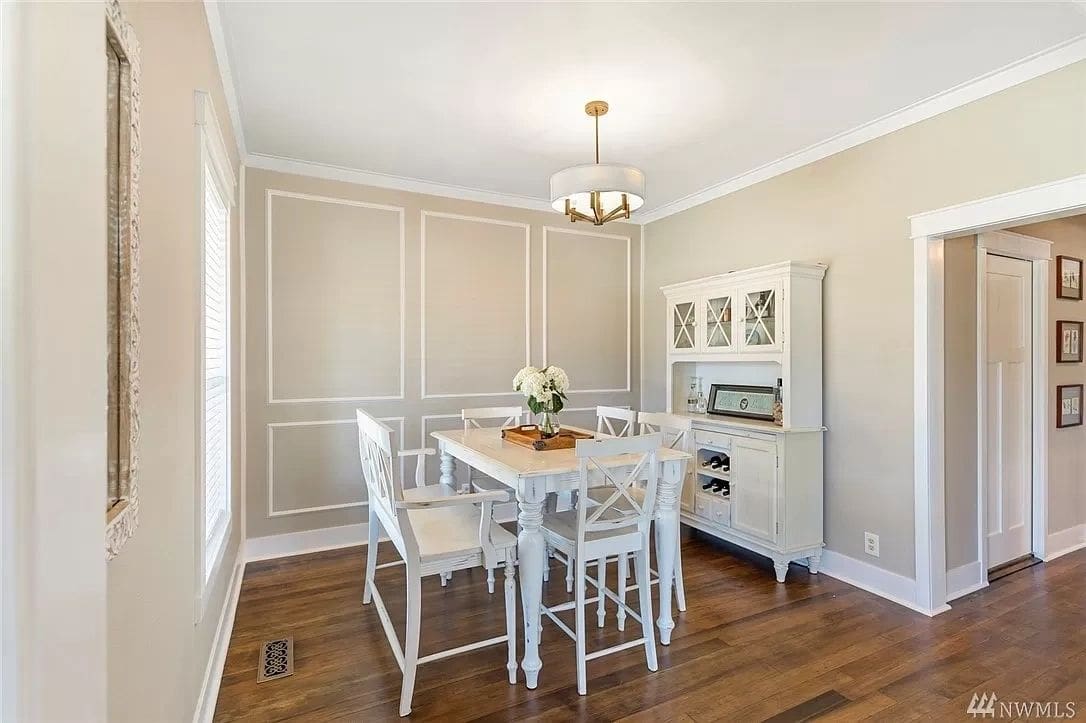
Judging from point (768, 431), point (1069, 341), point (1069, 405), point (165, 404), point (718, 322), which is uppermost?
point (718, 322)

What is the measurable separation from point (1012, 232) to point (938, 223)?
1.05 metres

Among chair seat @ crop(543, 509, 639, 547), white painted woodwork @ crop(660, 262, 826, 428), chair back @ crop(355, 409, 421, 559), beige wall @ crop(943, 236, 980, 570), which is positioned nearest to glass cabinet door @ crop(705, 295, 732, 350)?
white painted woodwork @ crop(660, 262, 826, 428)

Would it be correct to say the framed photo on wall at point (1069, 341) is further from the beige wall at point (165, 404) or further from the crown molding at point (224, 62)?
the crown molding at point (224, 62)

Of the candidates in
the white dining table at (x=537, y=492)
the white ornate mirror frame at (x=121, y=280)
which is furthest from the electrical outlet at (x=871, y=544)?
the white ornate mirror frame at (x=121, y=280)

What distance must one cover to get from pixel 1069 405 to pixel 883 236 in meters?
Answer: 2.20

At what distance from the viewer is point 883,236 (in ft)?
10.3

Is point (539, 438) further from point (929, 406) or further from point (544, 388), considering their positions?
point (929, 406)

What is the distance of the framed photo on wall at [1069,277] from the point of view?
3.77 m

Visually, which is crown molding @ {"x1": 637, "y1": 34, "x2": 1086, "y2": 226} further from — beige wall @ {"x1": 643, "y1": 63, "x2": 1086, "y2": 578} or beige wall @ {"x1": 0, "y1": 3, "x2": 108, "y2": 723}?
beige wall @ {"x1": 0, "y1": 3, "x2": 108, "y2": 723}

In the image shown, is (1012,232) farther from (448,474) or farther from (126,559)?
(126,559)

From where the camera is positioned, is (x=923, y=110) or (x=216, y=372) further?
(x=923, y=110)

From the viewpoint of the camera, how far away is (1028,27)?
7.43 ft

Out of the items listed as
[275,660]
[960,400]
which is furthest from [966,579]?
[275,660]

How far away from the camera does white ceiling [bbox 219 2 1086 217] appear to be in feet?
7.18
